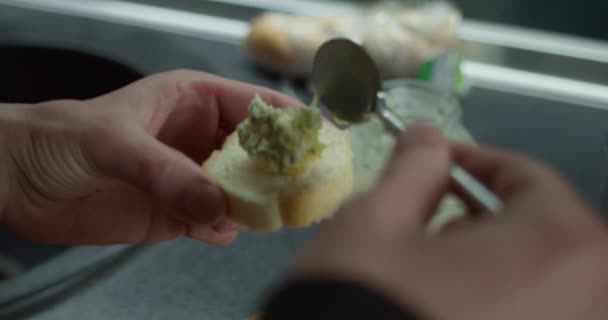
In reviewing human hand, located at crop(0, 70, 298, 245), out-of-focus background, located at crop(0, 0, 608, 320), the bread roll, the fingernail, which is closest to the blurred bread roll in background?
out-of-focus background, located at crop(0, 0, 608, 320)

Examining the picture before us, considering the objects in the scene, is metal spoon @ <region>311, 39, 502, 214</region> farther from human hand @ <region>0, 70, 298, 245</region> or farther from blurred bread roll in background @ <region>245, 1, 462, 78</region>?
blurred bread roll in background @ <region>245, 1, 462, 78</region>

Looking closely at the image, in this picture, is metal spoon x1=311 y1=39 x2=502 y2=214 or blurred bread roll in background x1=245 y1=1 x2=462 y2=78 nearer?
metal spoon x1=311 y1=39 x2=502 y2=214

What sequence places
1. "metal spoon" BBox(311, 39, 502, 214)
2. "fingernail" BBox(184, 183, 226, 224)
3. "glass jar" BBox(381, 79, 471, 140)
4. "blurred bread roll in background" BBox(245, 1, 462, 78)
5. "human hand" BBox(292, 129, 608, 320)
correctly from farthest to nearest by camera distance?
"blurred bread roll in background" BBox(245, 1, 462, 78) < "glass jar" BBox(381, 79, 471, 140) < "metal spoon" BBox(311, 39, 502, 214) < "fingernail" BBox(184, 183, 226, 224) < "human hand" BBox(292, 129, 608, 320)

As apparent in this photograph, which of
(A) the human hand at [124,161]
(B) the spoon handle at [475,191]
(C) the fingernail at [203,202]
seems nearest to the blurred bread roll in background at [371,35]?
(A) the human hand at [124,161]

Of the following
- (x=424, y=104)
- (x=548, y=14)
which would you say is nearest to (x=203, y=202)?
(x=424, y=104)

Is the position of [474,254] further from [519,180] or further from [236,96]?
[236,96]

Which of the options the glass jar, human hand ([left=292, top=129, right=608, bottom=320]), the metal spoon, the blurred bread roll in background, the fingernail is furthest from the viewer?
the blurred bread roll in background

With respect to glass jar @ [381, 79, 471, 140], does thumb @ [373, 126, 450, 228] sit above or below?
above
